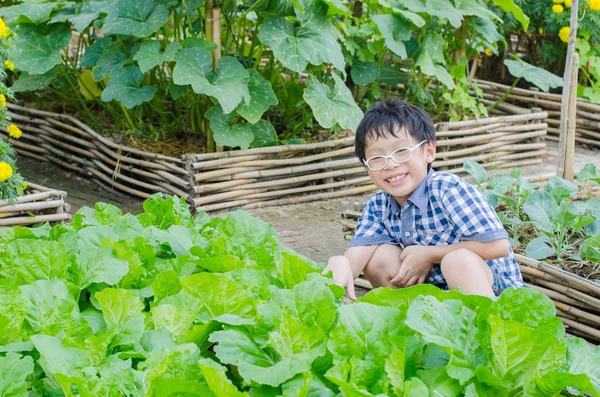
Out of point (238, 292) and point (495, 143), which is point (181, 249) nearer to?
point (238, 292)

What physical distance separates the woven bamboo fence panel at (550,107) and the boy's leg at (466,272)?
3.74 m

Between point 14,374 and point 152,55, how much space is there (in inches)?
126

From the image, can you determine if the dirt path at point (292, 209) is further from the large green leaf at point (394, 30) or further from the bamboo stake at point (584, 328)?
the bamboo stake at point (584, 328)

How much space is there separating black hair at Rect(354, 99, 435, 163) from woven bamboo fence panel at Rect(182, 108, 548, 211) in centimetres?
195

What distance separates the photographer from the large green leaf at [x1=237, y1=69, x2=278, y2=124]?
4.31 meters

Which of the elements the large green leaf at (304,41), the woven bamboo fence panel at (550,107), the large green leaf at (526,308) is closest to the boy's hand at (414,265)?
the large green leaf at (526,308)

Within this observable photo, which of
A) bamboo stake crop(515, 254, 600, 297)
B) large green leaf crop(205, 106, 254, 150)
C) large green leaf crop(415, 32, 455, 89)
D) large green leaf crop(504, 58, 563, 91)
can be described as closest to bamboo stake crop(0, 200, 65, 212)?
large green leaf crop(205, 106, 254, 150)

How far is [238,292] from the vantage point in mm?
1451

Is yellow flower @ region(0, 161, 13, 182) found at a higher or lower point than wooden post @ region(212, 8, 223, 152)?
lower

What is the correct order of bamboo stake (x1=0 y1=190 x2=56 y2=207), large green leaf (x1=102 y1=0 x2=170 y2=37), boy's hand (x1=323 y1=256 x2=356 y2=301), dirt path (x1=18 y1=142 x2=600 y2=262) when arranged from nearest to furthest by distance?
1. boy's hand (x1=323 y1=256 x2=356 y2=301)
2. bamboo stake (x1=0 y1=190 x2=56 y2=207)
3. dirt path (x1=18 y1=142 x2=600 y2=262)
4. large green leaf (x1=102 y1=0 x2=170 y2=37)

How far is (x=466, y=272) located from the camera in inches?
91.7

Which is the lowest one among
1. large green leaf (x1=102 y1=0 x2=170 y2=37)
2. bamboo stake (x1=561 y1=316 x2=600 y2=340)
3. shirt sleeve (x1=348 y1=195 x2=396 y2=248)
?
bamboo stake (x1=561 y1=316 x2=600 y2=340)

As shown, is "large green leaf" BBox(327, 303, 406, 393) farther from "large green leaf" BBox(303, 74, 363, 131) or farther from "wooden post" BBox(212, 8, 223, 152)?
"wooden post" BBox(212, 8, 223, 152)

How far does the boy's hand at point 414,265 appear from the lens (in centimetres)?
250
